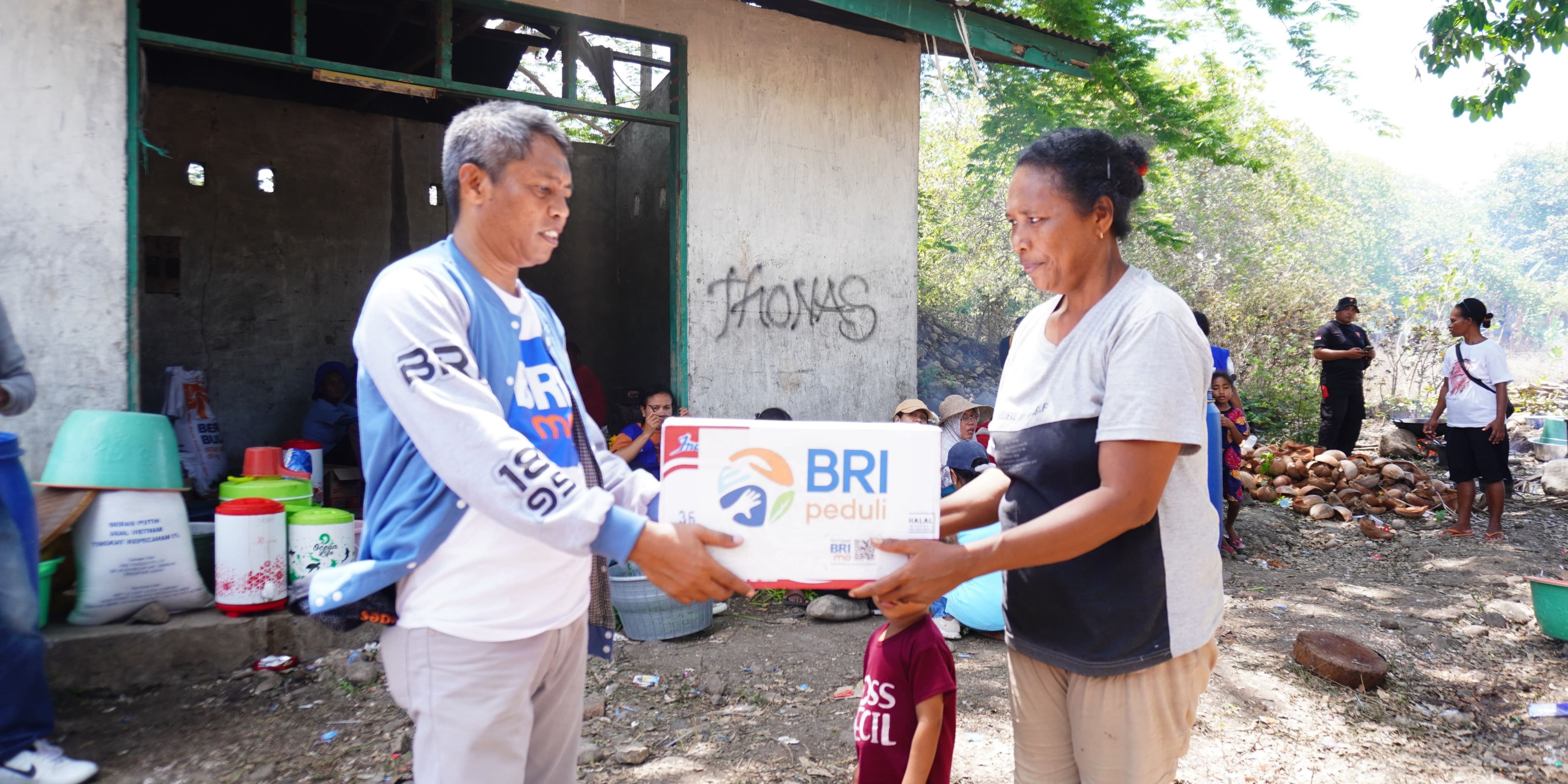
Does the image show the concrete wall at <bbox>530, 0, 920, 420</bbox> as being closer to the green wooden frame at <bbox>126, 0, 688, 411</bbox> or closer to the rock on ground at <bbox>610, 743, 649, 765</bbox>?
the green wooden frame at <bbox>126, 0, 688, 411</bbox>

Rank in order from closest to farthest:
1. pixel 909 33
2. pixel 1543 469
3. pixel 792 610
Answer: pixel 792 610 → pixel 909 33 → pixel 1543 469

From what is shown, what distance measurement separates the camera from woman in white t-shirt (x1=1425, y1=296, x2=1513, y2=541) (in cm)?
730

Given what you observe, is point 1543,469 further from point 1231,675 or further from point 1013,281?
point 1013,281

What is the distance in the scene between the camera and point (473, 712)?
1670mm

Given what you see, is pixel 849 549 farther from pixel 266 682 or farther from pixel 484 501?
pixel 266 682

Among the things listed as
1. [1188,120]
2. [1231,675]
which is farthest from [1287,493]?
[1231,675]

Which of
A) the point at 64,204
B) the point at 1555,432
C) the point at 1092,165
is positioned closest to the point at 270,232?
the point at 64,204

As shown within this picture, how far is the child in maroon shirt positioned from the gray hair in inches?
58.0

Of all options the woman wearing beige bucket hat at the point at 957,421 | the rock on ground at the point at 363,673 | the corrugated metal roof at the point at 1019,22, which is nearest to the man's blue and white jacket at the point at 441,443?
the rock on ground at the point at 363,673

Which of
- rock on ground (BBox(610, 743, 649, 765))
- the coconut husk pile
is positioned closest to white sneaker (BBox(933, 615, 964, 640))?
rock on ground (BBox(610, 743, 649, 765))

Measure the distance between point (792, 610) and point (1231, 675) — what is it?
2412 millimetres

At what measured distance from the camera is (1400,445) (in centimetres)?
1031

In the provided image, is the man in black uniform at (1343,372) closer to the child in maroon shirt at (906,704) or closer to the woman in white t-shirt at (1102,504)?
the child in maroon shirt at (906,704)

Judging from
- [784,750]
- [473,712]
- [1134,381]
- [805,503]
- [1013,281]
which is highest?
[1013,281]
